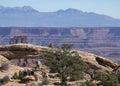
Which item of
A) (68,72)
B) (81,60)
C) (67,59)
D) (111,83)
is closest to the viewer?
(111,83)

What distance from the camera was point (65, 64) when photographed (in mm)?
32719

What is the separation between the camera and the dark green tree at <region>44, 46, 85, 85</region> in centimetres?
2993

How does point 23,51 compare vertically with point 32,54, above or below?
above

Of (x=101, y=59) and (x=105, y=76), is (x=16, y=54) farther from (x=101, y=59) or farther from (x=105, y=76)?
(x=105, y=76)

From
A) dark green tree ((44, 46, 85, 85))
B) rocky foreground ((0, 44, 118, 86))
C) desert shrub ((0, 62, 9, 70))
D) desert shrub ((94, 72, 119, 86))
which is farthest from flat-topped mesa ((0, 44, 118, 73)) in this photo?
desert shrub ((94, 72, 119, 86))

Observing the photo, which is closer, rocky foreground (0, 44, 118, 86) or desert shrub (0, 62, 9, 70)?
desert shrub (0, 62, 9, 70)

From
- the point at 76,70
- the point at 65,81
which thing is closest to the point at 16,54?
the point at 76,70

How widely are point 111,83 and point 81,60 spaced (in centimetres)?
1103

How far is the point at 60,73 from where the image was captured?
29.9 meters

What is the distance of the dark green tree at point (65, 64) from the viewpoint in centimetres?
2993

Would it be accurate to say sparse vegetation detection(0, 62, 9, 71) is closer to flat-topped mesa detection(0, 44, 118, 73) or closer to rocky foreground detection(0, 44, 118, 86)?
rocky foreground detection(0, 44, 118, 86)

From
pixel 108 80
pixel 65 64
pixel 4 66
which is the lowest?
pixel 4 66

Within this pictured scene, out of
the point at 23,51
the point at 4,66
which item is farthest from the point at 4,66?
the point at 23,51

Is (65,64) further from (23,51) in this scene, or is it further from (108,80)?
(23,51)
